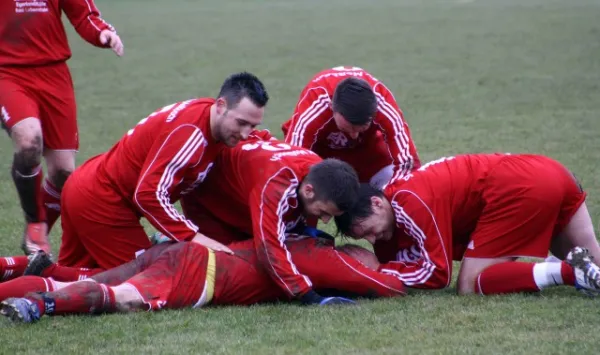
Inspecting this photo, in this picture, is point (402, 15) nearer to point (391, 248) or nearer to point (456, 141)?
point (456, 141)

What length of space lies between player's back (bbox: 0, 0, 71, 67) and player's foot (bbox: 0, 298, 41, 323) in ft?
8.51

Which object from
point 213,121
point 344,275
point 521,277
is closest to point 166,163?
point 213,121

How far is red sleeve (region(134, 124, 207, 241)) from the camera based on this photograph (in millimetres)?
6410

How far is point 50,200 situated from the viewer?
806 cm

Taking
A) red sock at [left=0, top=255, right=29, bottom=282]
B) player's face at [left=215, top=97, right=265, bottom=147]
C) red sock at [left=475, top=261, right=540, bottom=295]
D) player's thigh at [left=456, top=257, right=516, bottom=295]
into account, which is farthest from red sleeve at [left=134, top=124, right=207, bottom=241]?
red sock at [left=475, top=261, right=540, bottom=295]

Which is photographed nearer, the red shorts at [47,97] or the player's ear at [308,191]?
the player's ear at [308,191]

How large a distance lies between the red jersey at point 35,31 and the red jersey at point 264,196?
67.1 inches

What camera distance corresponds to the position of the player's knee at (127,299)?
6105mm

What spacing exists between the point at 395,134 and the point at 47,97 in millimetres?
2507

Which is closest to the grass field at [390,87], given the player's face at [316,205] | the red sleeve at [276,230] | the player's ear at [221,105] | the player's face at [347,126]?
the red sleeve at [276,230]

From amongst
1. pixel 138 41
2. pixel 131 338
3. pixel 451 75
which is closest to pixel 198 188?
pixel 131 338

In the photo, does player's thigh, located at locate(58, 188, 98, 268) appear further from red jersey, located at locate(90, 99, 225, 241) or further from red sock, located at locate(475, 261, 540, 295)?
red sock, located at locate(475, 261, 540, 295)

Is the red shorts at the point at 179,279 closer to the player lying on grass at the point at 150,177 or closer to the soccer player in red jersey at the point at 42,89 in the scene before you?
the player lying on grass at the point at 150,177

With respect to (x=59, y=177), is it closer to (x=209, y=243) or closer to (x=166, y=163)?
(x=166, y=163)
